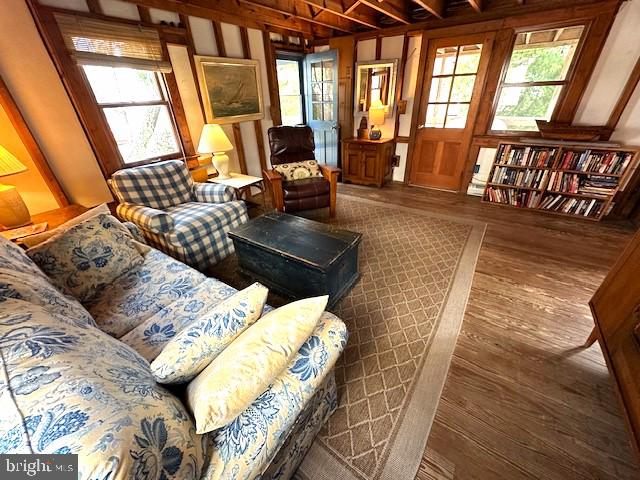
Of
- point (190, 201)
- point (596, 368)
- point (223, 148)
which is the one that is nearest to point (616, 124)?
point (596, 368)

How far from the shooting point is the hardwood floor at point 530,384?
105cm

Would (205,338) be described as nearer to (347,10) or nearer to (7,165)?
(7,165)

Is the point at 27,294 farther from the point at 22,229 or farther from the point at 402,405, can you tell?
the point at 402,405

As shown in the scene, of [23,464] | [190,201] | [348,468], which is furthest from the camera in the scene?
[190,201]

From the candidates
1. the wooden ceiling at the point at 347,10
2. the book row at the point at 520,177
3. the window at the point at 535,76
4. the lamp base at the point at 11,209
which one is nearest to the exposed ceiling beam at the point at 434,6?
the wooden ceiling at the point at 347,10

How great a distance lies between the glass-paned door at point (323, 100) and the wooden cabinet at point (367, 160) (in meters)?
0.48

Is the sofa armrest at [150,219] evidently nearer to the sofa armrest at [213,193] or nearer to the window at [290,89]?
the sofa armrest at [213,193]

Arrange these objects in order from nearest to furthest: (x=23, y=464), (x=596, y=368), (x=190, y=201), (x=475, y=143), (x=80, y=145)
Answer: (x=23, y=464), (x=596, y=368), (x=80, y=145), (x=190, y=201), (x=475, y=143)

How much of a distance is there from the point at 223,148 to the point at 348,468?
2.94 metres

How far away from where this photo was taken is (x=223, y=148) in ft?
9.34

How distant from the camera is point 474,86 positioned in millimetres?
3170

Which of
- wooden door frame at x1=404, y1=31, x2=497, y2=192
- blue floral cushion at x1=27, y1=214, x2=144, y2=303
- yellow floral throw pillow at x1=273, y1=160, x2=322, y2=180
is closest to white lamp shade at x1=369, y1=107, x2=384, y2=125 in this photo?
wooden door frame at x1=404, y1=31, x2=497, y2=192

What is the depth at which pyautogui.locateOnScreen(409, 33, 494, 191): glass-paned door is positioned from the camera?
3.12 metres

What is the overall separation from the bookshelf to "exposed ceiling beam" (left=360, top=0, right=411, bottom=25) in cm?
196
